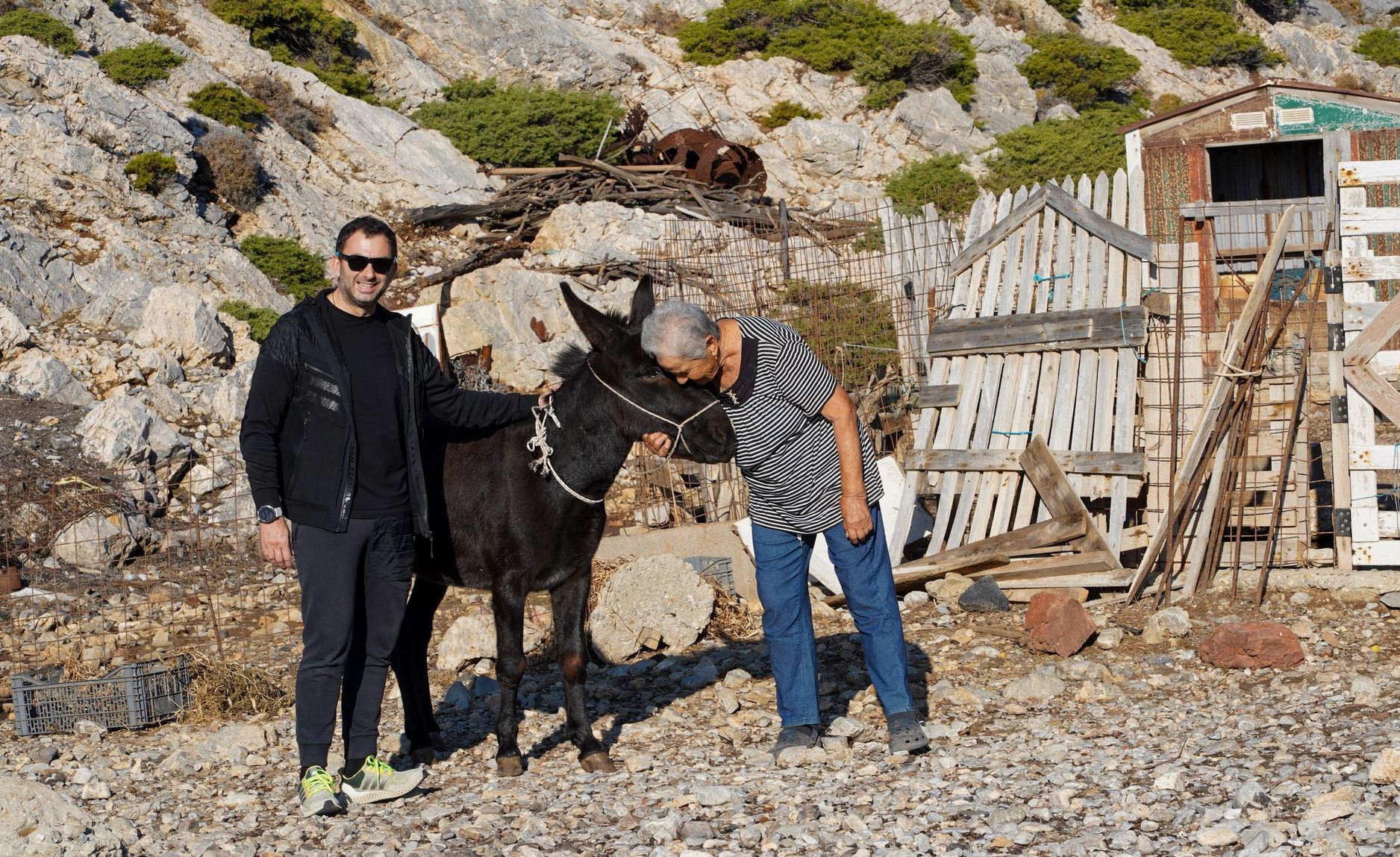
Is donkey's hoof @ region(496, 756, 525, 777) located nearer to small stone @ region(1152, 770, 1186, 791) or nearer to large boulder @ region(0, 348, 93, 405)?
small stone @ region(1152, 770, 1186, 791)

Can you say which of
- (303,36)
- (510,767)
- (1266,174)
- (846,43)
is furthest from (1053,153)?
(510,767)

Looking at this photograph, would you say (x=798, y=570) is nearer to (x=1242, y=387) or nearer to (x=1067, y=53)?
(x=1242, y=387)

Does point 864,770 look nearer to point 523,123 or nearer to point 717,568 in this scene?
point 717,568

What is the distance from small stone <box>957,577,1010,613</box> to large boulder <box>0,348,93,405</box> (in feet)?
34.0

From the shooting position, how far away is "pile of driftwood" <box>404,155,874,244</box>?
2244 cm

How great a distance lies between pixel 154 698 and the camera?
6.55m

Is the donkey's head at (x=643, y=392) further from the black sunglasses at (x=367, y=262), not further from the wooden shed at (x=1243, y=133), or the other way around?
the wooden shed at (x=1243, y=133)

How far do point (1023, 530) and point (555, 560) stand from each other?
4.39m

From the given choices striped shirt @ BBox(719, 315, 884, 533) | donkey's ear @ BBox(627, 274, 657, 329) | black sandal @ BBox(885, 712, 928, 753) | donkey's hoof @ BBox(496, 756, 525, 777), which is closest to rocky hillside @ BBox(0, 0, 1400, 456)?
donkey's hoof @ BBox(496, 756, 525, 777)

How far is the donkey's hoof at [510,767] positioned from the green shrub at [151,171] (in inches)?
640

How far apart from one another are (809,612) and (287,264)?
16153 millimetres

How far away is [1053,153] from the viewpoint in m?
28.9

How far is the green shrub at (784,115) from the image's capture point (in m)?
32.0

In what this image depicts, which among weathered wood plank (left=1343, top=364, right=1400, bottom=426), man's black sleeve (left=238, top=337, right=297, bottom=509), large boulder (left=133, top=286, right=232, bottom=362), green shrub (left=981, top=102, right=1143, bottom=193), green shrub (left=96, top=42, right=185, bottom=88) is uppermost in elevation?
green shrub (left=96, top=42, right=185, bottom=88)
